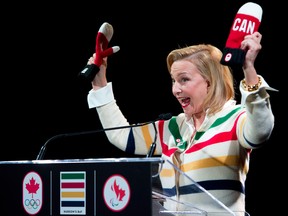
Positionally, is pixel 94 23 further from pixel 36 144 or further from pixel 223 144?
pixel 223 144

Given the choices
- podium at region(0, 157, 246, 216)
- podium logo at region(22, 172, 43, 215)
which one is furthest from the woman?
podium logo at region(22, 172, 43, 215)

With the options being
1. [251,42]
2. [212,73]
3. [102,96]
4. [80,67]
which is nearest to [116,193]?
[251,42]

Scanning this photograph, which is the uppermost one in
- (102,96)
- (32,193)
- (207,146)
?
(102,96)

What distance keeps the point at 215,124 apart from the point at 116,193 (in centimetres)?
76

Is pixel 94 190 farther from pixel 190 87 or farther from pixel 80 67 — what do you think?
pixel 80 67

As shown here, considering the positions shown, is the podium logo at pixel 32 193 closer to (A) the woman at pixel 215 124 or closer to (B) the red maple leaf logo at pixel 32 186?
(B) the red maple leaf logo at pixel 32 186

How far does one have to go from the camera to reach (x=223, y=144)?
2.20 m

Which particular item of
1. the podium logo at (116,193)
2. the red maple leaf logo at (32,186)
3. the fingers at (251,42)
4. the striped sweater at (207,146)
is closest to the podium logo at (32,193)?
the red maple leaf logo at (32,186)

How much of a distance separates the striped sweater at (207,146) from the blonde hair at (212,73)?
0.04m

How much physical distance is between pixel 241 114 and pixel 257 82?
12.9 inches

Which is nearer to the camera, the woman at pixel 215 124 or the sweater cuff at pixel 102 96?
the woman at pixel 215 124

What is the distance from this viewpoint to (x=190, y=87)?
7.74ft

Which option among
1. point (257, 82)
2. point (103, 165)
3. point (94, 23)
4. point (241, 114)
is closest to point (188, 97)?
point (241, 114)

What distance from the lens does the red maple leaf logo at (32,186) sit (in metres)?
1.77
